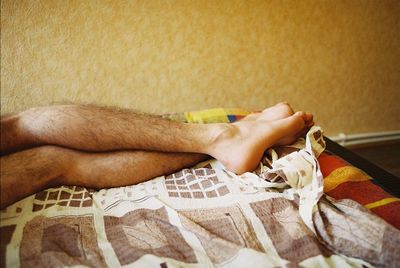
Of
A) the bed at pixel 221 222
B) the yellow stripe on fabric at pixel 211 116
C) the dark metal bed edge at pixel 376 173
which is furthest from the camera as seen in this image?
the yellow stripe on fabric at pixel 211 116

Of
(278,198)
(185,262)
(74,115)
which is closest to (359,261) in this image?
(278,198)

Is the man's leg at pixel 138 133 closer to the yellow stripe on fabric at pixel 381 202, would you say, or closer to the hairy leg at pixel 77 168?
the hairy leg at pixel 77 168

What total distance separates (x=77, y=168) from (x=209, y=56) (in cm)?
86

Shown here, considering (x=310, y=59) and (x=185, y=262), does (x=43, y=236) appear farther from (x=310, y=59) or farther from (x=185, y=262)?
(x=310, y=59)

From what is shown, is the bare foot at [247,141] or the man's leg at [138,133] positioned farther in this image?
the bare foot at [247,141]

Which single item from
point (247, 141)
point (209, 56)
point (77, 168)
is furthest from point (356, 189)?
point (209, 56)

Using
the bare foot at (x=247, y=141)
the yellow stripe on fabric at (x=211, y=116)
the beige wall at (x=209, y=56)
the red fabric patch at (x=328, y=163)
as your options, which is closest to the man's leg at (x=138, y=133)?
the bare foot at (x=247, y=141)

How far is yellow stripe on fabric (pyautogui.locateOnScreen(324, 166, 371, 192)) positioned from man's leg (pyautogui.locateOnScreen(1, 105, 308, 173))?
0.56 feet

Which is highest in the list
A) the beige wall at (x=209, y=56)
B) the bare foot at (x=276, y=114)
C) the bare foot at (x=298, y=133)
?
the beige wall at (x=209, y=56)

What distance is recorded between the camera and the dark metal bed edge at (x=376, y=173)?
2.59 feet

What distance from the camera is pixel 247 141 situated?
836 mm

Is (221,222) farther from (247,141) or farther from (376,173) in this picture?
(376,173)

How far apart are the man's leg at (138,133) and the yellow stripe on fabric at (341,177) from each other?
0.17 metres

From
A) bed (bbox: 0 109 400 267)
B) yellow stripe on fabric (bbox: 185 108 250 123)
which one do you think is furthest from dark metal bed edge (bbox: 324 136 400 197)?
yellow stripe on fabric (bbox: 185 108 250 123)
